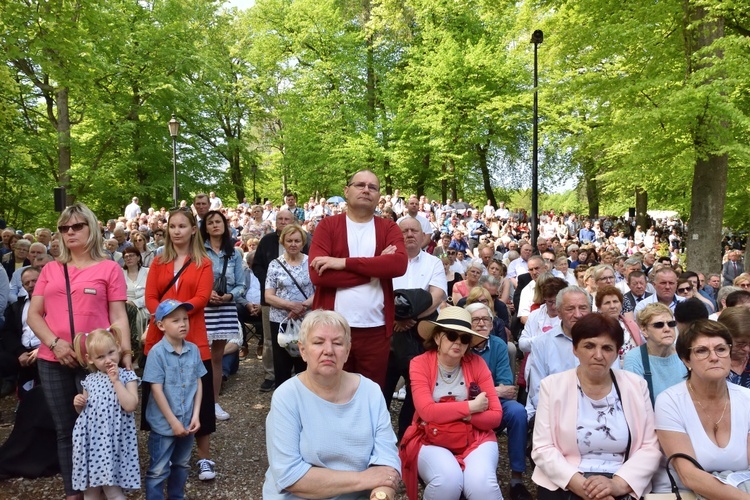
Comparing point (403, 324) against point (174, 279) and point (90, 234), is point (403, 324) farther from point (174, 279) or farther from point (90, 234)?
point (90, 234)

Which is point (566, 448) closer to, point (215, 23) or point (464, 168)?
point (464, 168)

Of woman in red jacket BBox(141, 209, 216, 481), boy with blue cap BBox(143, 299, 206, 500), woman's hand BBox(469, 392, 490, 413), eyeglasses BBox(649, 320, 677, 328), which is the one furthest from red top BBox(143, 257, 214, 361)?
eyeglasses BBox(649, 320, 677, 328)

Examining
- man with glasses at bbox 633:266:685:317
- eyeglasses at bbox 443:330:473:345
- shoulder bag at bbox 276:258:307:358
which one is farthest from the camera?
man with glasses at bbox 633:266:685:317

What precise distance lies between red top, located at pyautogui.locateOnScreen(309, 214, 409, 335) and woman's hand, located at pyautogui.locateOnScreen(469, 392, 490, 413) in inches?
27.2

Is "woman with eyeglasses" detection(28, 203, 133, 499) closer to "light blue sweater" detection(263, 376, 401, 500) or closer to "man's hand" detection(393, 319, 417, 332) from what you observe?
"light blue sweater" detection(263, 376, 401, 500)

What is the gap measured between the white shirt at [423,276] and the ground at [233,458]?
155cm

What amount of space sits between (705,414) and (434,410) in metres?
1.48

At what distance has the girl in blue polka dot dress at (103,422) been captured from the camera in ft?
11.3

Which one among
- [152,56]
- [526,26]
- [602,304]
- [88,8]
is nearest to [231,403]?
[602,304]

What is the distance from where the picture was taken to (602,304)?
4652 mm

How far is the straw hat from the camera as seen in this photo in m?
3.63

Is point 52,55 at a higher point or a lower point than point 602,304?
higher

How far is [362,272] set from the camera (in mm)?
3574

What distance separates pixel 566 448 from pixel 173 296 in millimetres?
2901
